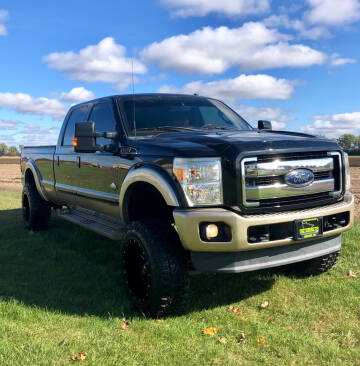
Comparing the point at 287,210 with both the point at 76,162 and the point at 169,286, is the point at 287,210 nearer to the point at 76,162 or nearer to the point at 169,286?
the point at 169,286

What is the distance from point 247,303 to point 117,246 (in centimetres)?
271

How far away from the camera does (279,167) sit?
3344 mm

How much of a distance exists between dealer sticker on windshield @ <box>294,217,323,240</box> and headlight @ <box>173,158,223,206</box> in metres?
0.70

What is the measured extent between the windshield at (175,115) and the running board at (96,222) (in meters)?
1.07

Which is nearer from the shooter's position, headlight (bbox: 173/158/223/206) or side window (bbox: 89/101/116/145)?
headlight (bbox: 173/158/223/206)

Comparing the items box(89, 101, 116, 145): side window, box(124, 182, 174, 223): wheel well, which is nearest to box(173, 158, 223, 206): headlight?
box(124, 182, 174, 223): wheel well

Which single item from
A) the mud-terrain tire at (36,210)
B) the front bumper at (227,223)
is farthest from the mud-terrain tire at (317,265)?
the mud-terrain tire at (36,210)

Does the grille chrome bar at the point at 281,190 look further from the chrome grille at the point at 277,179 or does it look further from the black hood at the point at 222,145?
the black hood at the point at 222,145

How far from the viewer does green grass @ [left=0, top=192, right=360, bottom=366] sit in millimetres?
3014

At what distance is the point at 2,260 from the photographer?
5590mm

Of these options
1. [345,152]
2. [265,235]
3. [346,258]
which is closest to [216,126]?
[345,152]

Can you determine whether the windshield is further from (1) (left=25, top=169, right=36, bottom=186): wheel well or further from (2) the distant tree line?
(2) the distant tree line

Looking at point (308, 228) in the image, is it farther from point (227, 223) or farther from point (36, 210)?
point (36, 210)

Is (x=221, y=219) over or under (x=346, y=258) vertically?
over
